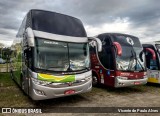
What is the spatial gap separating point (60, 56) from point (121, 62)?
367 cm

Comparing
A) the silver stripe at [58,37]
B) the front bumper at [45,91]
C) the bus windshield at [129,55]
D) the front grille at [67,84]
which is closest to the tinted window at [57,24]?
the silver stripe at [58,37]

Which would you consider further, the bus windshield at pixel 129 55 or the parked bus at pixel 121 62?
the bus windshield at pixel 129 55

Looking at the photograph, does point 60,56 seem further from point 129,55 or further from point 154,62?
point 154,62

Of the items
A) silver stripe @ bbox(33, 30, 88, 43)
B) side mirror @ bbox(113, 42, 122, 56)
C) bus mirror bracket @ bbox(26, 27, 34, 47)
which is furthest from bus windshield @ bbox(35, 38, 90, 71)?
side mirror @ bbox(113, 42, 122, 56)

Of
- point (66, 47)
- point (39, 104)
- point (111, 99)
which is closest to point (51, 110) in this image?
point (39, 104)

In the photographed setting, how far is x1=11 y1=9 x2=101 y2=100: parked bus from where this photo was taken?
20.8ft

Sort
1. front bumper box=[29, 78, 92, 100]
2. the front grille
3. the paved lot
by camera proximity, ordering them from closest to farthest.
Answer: front bumper box=[29, 78, 92, 100]
the front grille
the paved lot

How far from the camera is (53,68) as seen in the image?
21.6 ft

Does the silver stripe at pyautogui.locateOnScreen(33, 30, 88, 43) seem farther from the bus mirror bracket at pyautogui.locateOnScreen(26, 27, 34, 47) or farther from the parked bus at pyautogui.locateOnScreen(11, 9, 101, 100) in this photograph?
the bus mirror bracket at pyautogui.locateOnScreen(26, 27, 34, 47)

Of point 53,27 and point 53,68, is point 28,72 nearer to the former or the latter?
point 53,68

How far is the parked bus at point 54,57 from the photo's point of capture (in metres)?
6.34

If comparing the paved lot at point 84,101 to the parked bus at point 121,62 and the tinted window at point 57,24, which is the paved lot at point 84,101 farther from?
the tinted window at point 57,24

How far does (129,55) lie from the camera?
954 cm

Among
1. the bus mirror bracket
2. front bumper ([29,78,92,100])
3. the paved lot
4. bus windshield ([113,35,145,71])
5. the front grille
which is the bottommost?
the paved lot
